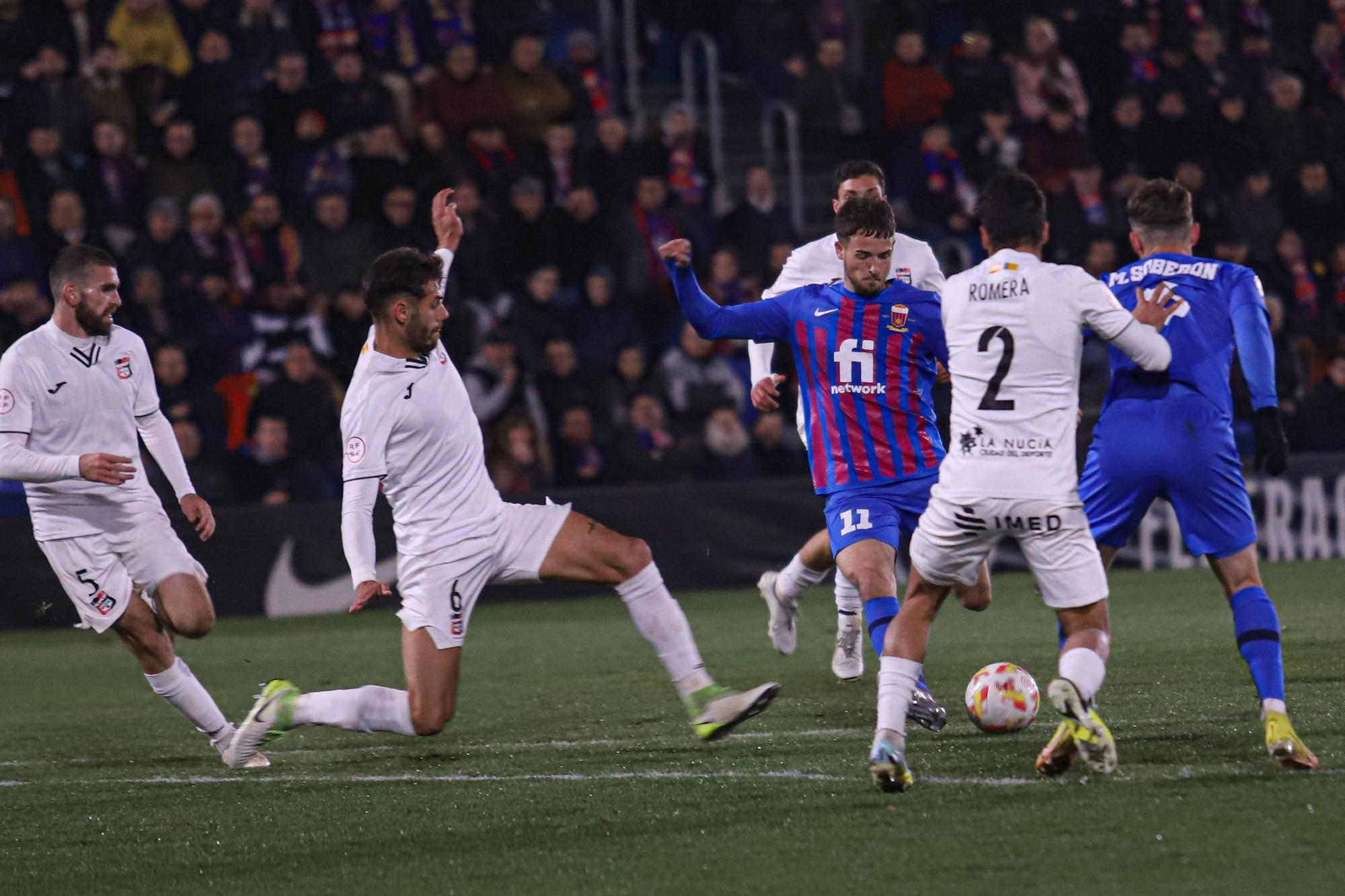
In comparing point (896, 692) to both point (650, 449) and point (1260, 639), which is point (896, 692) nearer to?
point (1260, 639)

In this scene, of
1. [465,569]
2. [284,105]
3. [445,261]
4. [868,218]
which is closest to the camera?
[465,569]

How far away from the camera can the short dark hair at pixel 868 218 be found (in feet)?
21.1

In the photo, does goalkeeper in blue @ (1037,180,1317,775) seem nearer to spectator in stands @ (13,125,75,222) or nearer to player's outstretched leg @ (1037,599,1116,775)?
player's outstretched leg @ (1037,599,1116,775)

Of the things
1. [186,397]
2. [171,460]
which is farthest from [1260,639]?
[186,397]

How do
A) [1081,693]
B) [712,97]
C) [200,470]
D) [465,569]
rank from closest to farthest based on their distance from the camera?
[1081,693], [465,569], [200,470], [712,97]

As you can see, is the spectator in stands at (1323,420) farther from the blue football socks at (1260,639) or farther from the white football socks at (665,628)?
the white football socks at (665,628)

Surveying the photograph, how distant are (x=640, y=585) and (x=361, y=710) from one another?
3.52ft

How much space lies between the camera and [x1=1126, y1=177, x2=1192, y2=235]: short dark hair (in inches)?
236

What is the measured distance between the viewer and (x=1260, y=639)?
5762 millimetres

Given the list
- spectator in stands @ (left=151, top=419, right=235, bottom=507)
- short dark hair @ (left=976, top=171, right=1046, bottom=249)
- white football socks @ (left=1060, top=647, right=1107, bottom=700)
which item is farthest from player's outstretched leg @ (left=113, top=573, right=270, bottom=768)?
spectator in stands @ (left=151, top=419, right=235, bottom=507)

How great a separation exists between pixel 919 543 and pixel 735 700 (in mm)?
907

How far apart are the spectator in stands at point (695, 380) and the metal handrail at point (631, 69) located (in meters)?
3.14

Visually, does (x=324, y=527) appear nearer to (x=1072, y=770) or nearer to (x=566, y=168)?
(x=566, y=168)

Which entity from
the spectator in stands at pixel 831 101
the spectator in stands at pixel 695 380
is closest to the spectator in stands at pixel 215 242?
the spectator in stands at pixel 695 380
